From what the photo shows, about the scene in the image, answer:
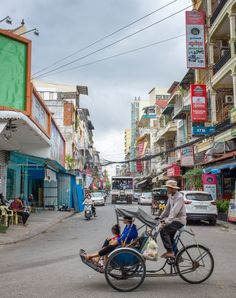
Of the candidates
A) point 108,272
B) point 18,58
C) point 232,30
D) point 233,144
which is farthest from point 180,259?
point 232,30

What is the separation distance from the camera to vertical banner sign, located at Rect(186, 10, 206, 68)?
1117 inches

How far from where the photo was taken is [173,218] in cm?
782

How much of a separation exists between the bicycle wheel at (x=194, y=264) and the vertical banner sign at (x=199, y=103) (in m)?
23.2

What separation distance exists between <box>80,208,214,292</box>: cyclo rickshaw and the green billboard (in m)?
9.39

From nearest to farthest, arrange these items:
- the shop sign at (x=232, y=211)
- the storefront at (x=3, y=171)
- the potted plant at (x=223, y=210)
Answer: the shop sign at (x=232, y=211) < the storefront at (x=3, y=171) < the potted plant at (x=223, y=210)

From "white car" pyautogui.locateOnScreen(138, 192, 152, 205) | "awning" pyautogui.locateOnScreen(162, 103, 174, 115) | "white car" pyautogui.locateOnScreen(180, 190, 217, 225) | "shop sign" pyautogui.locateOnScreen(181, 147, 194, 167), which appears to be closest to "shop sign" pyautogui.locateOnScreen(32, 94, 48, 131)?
"white car" pyautogui.locateOnScreen(180, 190, 217, 225)

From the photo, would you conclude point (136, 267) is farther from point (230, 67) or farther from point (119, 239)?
point (230, 67)

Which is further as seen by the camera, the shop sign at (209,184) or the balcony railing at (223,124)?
the balcony railing at (223,124)

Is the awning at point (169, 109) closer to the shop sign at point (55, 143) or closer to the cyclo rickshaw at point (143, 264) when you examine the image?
the shop sign at point (55, 143)

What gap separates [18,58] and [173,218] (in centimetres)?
1101

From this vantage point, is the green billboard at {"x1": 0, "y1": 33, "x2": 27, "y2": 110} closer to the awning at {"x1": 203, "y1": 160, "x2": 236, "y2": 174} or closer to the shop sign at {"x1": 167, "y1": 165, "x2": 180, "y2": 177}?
the awning at {"x1": 203, "y1": 160, "x2": 236, "y2": 174}

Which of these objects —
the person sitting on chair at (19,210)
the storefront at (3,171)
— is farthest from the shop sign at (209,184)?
the storefront at (3,171)

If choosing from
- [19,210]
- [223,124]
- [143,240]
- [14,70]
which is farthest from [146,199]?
[143,240]

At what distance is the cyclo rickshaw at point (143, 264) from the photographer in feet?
23.7
